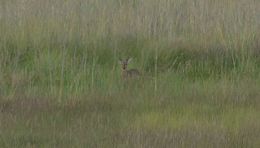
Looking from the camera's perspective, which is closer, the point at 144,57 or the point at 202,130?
the point at 202,130

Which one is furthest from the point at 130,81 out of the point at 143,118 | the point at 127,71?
the point at 143,118

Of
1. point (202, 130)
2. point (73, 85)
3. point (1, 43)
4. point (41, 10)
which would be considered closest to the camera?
point (202, 130)

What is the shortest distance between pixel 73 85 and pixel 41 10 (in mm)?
2797

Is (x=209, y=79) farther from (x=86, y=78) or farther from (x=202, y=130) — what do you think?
(x=202, y=130)

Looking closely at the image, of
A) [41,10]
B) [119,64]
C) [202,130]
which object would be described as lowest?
[202,130]

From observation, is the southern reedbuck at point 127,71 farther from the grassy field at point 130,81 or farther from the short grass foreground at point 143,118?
the short grass foreground at point 143,118

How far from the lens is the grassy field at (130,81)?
210 inches

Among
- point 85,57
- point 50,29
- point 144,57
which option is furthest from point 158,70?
point 50,29

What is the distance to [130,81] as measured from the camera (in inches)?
275

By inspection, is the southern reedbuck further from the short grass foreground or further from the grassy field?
the short grass foreground

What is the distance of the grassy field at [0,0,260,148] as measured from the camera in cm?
533

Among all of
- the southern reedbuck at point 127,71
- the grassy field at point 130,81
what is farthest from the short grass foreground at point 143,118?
the southern reedbuck at point 127,71

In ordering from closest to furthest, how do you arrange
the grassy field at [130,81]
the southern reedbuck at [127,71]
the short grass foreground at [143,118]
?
the short grass foreground at [143,118] < the grassy field at [130,81] < the southern reedbuck at [127,71]

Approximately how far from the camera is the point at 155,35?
8.56m
